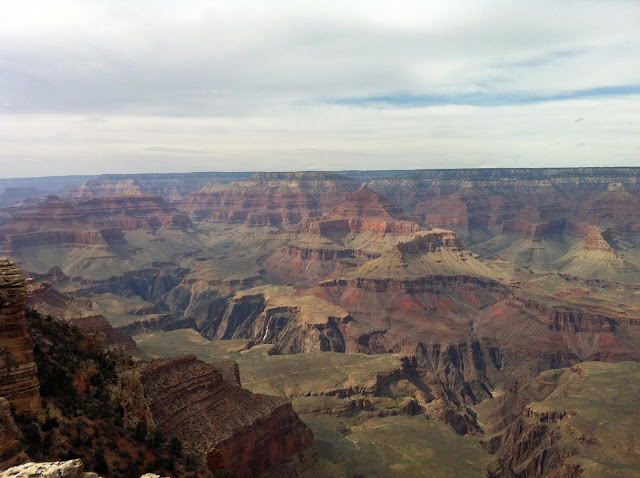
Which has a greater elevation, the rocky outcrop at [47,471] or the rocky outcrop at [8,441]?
the rocky outcrop at [47,471]

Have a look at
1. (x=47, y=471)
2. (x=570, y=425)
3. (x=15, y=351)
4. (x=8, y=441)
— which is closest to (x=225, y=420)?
(x=15, y=351)

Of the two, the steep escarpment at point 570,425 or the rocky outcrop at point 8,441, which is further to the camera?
the steep escarpment at point 570,425

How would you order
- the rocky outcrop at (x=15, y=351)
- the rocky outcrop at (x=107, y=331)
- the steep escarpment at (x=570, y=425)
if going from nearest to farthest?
the rocky outcrop at (x=15, y=351) → the steep escarpment at (x=570, y=425) → the rocky outcrop at (x=107, y=331)

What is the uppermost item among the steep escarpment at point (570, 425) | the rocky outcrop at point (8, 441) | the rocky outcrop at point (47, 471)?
the rocky outcrop at point (47, 471)

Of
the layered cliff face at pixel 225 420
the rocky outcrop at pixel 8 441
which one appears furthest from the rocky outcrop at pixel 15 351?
the layered cliff face at pixel 225 420

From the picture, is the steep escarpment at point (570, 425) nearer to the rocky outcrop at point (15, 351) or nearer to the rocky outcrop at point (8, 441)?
the rocky outcrop at point (15, 351)

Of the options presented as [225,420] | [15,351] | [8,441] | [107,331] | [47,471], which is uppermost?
[15,351]

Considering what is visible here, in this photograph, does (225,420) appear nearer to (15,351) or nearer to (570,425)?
(15,351)
